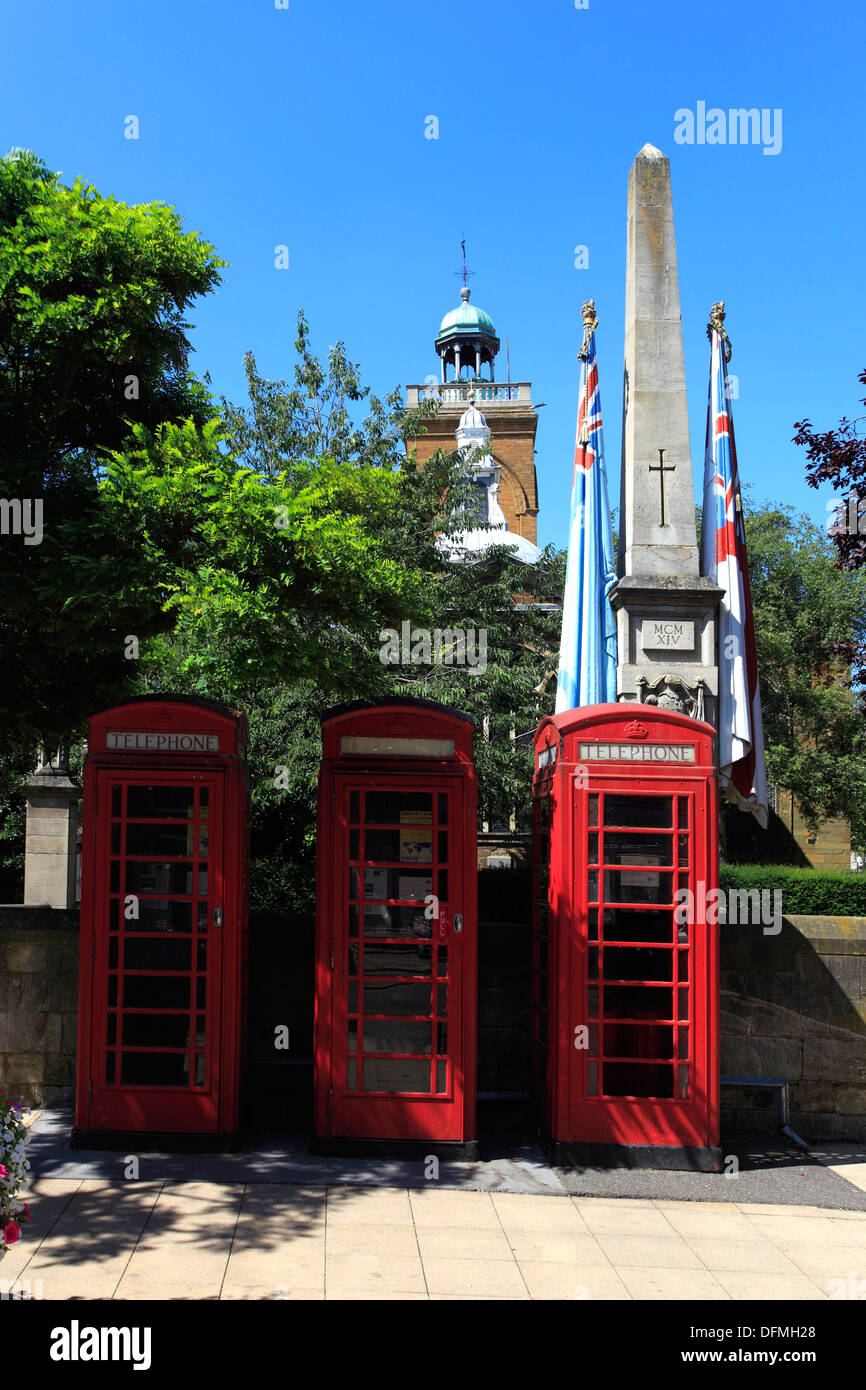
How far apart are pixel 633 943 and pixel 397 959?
1.51 meters

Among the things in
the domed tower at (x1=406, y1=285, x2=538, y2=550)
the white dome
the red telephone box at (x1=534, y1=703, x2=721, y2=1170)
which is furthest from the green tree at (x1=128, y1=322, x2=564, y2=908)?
the domed tower at (x1=406, y1=285, x2=538, y2=550)

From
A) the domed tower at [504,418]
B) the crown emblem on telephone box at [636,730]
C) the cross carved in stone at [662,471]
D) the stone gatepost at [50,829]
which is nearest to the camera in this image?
the crown emblem on telephone box at [636,730]

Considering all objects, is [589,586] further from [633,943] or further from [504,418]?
[504,418]

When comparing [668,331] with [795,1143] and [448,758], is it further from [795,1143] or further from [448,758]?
[795,1143]

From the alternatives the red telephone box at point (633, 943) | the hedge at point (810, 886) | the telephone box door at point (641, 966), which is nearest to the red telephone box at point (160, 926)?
the red telephone box at point (633, 943)

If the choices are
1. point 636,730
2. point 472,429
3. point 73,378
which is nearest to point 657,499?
point 636,730

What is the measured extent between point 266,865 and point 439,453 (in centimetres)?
991

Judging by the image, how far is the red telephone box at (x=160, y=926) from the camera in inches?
259

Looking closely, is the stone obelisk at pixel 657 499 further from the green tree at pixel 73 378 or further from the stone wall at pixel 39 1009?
the stone wall at pixel 39 1009

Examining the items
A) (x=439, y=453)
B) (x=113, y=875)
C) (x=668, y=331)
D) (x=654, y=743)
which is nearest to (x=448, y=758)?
(x=654, y=743)

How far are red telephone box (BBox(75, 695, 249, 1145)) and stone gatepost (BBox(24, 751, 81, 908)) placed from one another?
34.3 feet

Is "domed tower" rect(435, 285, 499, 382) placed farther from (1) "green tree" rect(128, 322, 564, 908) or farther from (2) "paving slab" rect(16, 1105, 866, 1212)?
(2) "paving slab" rect(16, 1105, 866, 1212)

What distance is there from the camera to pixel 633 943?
21.8ft

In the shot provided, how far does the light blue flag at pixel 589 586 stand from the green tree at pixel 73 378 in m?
3.15
